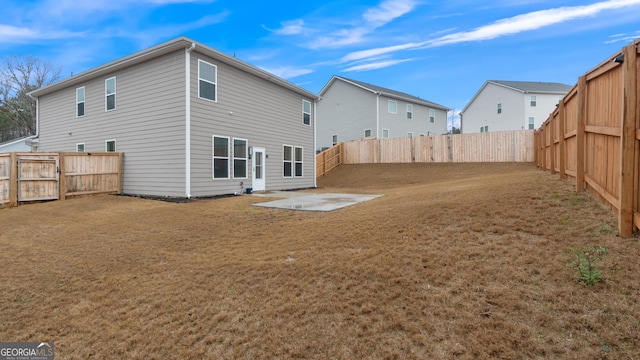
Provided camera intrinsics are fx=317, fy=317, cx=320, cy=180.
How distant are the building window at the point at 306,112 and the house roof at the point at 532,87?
22216 millimetres

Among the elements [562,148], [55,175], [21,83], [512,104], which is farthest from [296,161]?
[21,83]

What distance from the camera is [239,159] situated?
491 inches

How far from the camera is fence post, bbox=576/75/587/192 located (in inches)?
192

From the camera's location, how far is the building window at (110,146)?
12.8 m

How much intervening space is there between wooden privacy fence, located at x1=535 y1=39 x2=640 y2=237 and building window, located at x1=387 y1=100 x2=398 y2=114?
20.4 metres

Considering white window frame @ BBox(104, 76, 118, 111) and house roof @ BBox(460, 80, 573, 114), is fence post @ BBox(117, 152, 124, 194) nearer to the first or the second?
white window frame @ BBox(104, 76, 118, 111)

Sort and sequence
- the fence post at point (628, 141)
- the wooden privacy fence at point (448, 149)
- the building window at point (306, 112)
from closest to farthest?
the fence post at point (628, 141)
the building window at point (306, 112)
the wooden privacy fence at point (448, 149)

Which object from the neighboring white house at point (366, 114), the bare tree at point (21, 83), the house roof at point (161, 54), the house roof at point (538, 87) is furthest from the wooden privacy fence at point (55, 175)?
the house roof at point (538, 87)

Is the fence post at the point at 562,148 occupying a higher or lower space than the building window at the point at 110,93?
lower

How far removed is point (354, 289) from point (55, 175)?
38.3 ft

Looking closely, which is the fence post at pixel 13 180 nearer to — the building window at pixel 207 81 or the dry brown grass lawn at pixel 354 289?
the dry brown grass lawn at pixel 354 289

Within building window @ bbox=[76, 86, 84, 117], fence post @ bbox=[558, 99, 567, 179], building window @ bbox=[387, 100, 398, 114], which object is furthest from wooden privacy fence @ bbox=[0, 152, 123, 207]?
building window @ bbox=[387, 100, 398, 114]

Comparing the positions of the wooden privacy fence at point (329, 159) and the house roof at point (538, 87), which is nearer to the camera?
the wooden privacy fence at point (329, 159)

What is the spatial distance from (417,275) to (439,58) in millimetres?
19938
